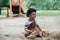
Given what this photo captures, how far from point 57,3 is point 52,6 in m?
0.68

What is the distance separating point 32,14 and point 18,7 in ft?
30.4

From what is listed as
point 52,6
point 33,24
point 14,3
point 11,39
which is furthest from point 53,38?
point 52,6

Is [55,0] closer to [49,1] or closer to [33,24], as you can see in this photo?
[49,1]

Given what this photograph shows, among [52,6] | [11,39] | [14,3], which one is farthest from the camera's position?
[52,6]

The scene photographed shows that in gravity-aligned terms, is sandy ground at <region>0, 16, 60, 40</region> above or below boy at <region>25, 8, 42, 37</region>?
below

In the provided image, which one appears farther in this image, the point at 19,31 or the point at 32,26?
the point at 19,31

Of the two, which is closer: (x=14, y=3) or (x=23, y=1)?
(x=14, y=3)

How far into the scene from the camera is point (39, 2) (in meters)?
24.4

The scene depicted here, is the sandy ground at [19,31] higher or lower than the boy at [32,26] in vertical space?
lower

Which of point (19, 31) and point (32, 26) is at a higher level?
point (32, 26)

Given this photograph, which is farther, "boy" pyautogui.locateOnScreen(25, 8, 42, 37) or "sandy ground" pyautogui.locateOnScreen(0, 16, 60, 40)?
"sandy ground" pyautogui.locateOnScreen(0, 16, 60, 40)

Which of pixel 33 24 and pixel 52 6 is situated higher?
pixel 33 24

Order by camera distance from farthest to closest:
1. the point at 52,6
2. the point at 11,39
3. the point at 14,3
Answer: the point at 52,6 → the point at 14,3 → the point at 11,39

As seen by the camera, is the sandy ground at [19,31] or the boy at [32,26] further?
the sandy ground at [19,31]
